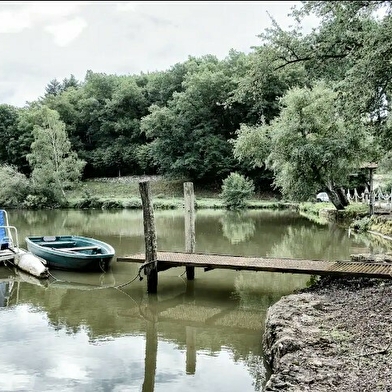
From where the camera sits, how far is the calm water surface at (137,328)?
6668 millimetres

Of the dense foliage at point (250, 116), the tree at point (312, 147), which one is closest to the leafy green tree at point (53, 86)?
the dense foliage at point (250, 116)

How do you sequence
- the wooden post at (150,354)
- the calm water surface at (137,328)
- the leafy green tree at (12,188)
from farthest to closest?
the leafy green tree at (12,188) < the calm water surface at (137,328) < the wooden post at (150,354)

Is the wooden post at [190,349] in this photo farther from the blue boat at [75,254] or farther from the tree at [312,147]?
the tree at [312,147]

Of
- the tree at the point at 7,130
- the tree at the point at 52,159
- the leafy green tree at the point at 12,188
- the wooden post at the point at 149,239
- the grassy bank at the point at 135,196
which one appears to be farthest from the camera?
the tree at the point at 7,130

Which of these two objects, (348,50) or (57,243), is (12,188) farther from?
(348,50)

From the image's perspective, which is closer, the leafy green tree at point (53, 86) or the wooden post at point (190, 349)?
the wooden post at point (190, 349)

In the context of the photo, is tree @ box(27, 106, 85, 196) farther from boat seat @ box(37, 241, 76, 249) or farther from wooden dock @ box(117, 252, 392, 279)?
wooden dock @ box(117, 252, 392, 279)

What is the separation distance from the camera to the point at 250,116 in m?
49.2

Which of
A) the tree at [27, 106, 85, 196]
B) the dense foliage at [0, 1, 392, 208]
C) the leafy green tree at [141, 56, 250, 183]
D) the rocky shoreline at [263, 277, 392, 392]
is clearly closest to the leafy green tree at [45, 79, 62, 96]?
the dense foliage at [0, 1, 392, 208]

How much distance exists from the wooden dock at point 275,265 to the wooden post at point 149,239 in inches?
8.4

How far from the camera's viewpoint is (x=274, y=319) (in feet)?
23.2

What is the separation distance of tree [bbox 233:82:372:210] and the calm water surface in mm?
6246

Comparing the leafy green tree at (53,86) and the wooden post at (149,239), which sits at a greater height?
the leafy green tree at (53,86)

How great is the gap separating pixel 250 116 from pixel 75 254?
38347 millimetres
